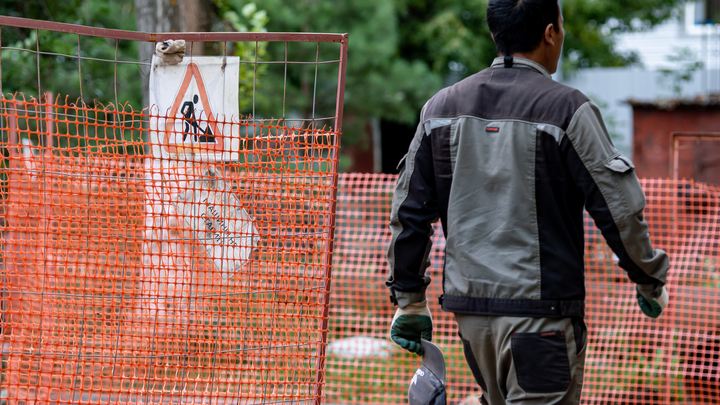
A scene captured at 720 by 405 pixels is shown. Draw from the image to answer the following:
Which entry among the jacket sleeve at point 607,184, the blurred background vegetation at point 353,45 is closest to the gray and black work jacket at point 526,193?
the jacket sleeve at point 607,184

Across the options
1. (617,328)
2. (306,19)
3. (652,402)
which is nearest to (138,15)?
(617,328)

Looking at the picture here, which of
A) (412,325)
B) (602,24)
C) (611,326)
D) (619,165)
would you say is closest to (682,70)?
(602,24)

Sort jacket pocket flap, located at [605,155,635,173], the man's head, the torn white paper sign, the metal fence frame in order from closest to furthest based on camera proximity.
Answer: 1. jacket pocket flap, located at [605,155,635,173]
2. the man's head
3. the metal fence frame
4. the torn white paper sign

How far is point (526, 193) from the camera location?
93.4 inches

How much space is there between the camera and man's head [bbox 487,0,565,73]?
246 cm

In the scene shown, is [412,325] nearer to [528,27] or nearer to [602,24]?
[528,27]

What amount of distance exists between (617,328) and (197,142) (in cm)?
429

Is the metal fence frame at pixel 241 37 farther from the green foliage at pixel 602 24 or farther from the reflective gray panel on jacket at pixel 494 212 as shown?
the green foliage at pixel 602 24

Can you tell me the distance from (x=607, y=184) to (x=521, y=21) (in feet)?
2.42

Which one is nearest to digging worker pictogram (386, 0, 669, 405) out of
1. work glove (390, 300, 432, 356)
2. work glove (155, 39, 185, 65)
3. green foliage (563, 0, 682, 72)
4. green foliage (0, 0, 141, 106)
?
work glove (390, 300, 432, 356)

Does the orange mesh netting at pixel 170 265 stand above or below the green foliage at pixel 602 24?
below

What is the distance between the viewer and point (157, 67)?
3.02 metres

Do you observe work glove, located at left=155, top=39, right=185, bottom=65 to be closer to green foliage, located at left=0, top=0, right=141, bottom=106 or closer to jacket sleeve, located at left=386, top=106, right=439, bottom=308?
jacket sleeve, located at left=386, top=106, right=439, bottom=308

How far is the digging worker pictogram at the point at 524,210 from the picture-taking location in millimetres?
2305
